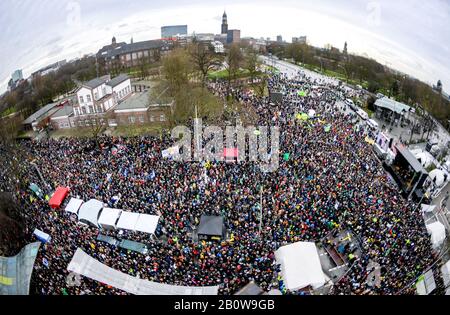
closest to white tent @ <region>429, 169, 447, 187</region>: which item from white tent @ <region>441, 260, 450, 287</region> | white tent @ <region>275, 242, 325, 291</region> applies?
white tent @ <region>441, 260, 450, 287</region>

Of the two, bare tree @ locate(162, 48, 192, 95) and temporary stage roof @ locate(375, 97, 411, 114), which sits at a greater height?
bare tree @ locate(162, 48, 192, 95)

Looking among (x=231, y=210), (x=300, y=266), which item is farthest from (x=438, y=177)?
(x=231, y=210)

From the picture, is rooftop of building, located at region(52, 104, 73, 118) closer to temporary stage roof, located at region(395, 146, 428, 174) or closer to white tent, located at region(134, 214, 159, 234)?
white tent, located at region(134, 214, 159, 234)

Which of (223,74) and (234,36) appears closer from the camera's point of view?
(223,74)

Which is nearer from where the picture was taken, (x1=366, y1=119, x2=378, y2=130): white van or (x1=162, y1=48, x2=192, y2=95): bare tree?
(x1=366, y1=119, x2=378, y2=130): white van

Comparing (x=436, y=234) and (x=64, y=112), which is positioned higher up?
(x=436, y=234)

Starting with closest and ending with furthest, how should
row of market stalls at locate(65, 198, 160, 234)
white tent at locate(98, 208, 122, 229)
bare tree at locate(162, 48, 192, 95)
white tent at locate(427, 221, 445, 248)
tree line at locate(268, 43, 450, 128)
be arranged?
white tent at locate(427, 221, 445, 248) < row of market stalls at locate(65, 198, 160, 234) < white tent at locate(98, 208, 122, 229) < bare tree at locate(162, 48, 192, 95) < tree line at locate(268, 43, 450, 128)

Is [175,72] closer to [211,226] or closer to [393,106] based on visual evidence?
[211,226]

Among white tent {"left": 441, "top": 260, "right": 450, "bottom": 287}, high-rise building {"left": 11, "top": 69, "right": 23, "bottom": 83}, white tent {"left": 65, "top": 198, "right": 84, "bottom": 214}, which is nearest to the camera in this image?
white tent {"left": 441, "top": 260, "right": 450, "bottom": 287}
